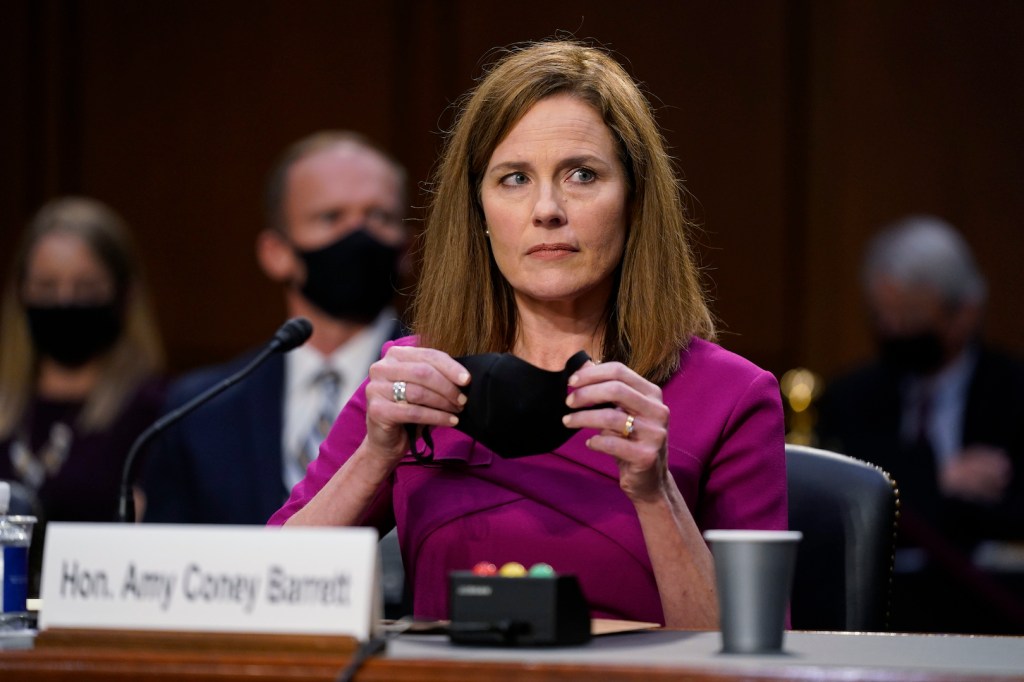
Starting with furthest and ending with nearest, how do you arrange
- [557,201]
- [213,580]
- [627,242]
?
[627,242] → [557,201] → [213,580]

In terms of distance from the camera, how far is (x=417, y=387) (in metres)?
1.69

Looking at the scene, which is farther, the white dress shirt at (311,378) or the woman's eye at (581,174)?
the white dress shirt at (311,378)

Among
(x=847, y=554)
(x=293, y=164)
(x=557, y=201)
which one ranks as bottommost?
(x=847, y=554)

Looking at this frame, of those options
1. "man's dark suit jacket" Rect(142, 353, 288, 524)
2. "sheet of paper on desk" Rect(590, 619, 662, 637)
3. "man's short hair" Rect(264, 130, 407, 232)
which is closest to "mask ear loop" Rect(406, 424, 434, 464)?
"sheet of paper on desk" Rect(590, 619, 662, 637)

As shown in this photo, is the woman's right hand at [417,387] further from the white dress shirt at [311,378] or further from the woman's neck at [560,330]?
the white dress shirt at [311,378]

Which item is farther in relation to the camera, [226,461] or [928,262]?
[928,262]

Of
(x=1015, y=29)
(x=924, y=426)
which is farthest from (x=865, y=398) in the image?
(x=1015, y=29)

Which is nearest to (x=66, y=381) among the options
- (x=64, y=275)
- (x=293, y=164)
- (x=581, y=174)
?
(x=64, y=275)

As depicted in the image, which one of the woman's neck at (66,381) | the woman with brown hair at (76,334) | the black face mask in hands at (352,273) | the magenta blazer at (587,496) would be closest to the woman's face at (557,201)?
the magenta blazer at (587,496)

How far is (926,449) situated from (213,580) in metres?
3.61

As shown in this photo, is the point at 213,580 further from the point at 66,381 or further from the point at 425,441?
the point at 66,381

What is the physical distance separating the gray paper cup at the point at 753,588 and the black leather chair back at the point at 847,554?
676 millimetres

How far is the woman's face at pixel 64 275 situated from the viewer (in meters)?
4.23

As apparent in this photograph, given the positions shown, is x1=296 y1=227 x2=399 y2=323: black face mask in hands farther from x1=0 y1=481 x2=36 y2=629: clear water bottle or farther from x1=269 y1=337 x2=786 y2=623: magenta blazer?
x1=0 y1=481 x2=36 y2=629: clear water bottle
